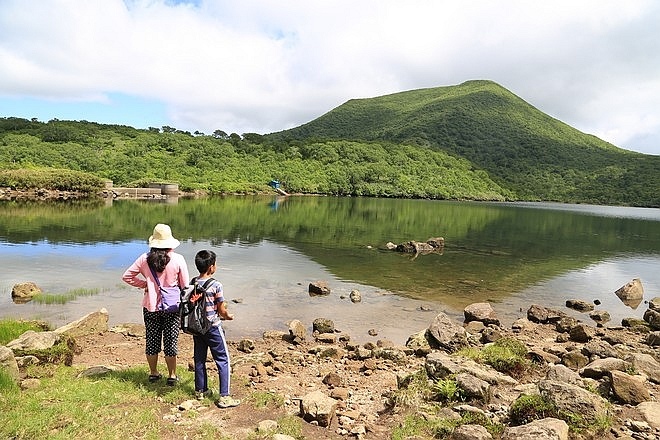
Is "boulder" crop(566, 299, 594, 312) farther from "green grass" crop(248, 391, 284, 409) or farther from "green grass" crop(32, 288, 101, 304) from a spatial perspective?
"green grass" crop(32, 288, 101, 304)

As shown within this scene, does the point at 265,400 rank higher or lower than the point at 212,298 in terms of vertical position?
lower

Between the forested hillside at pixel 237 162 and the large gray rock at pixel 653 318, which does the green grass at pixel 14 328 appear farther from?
the forested hillside at pixel 237 162

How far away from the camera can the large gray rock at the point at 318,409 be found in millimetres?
6711

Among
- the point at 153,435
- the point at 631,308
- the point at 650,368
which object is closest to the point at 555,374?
the point at 650,368

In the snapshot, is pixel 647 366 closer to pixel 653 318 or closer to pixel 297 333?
pixel 297 333

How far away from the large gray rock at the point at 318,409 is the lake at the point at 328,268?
6962mm

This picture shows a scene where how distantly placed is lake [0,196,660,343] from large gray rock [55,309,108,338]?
64.7 inches

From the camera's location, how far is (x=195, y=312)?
6.89 meters

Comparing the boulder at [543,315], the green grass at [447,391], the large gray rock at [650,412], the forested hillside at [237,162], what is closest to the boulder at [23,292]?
the green grass at [447,391]

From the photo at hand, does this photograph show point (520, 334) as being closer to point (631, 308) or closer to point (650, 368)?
point (650, 368)

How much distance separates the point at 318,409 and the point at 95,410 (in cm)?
318

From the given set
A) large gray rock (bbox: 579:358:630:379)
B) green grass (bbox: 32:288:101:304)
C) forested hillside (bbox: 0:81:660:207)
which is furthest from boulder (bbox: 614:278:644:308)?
forested hillside (bbox: 0:81:660:207)

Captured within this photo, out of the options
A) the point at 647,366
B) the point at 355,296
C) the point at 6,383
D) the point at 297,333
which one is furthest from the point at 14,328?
the point at 647,366

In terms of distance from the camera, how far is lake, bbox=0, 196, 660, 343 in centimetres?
1625
